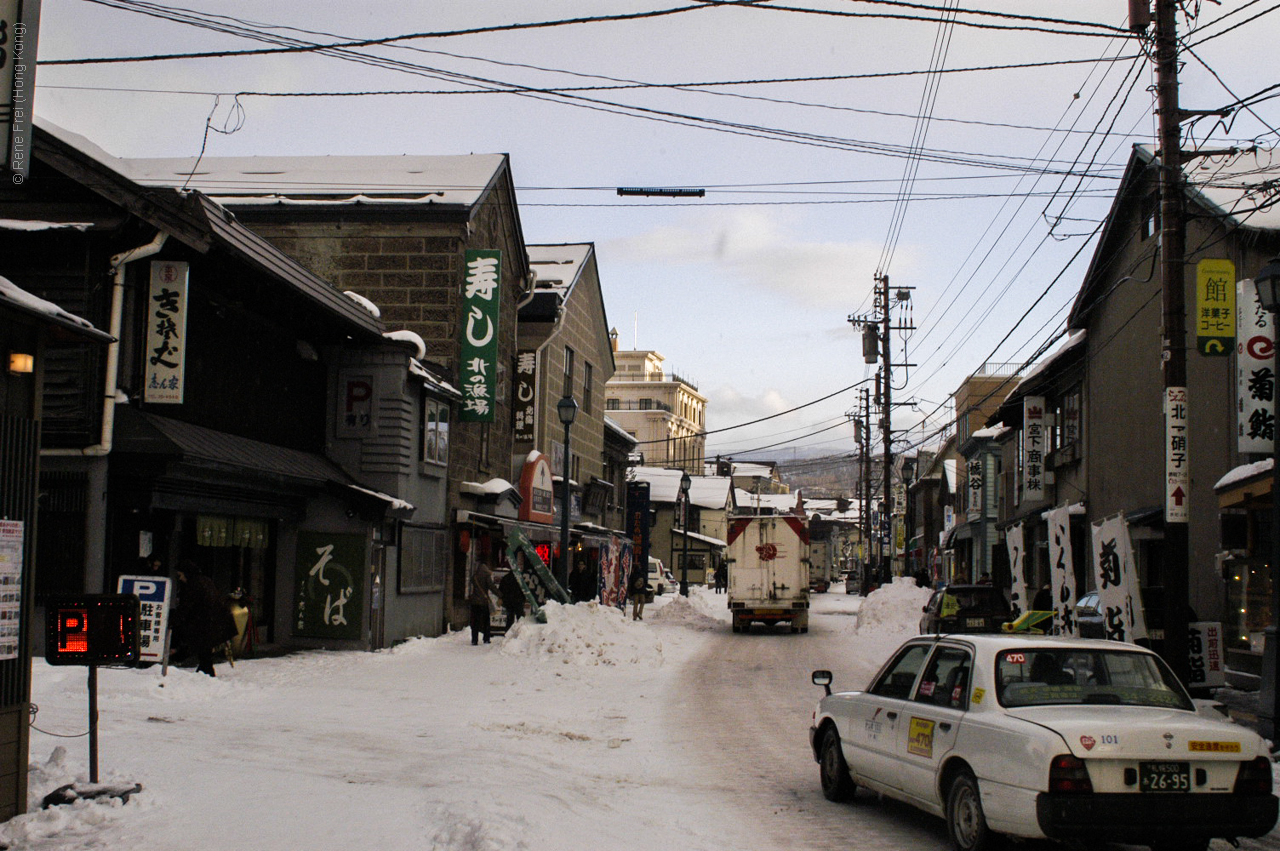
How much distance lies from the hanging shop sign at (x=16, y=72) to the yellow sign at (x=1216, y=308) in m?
16.1

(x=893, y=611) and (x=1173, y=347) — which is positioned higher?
(x=1173, y=347)

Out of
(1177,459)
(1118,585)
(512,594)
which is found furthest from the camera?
(512,594)

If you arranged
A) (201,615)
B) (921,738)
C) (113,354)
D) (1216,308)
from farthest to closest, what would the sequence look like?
(1216,308) → (113,354) → (201,615) → (921,738)

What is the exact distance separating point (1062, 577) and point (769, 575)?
13.5 m

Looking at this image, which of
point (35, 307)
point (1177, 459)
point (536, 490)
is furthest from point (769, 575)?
point (35, 307)

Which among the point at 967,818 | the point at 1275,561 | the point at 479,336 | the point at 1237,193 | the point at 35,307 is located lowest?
the point at 967,818

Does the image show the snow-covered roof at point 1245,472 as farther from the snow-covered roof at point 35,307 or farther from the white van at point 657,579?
the white van at point 657,579

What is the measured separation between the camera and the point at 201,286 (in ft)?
58.7

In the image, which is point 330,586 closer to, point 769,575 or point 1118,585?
point 1118,585

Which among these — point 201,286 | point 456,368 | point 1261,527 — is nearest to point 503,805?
point 201,286

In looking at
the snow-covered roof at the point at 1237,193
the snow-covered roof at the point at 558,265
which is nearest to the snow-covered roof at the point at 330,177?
the snow-covered roof at the point at 558,265

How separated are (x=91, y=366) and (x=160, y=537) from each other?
286 centimetres

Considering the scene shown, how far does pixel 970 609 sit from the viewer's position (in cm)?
2405

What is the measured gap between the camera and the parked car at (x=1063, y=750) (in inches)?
268
